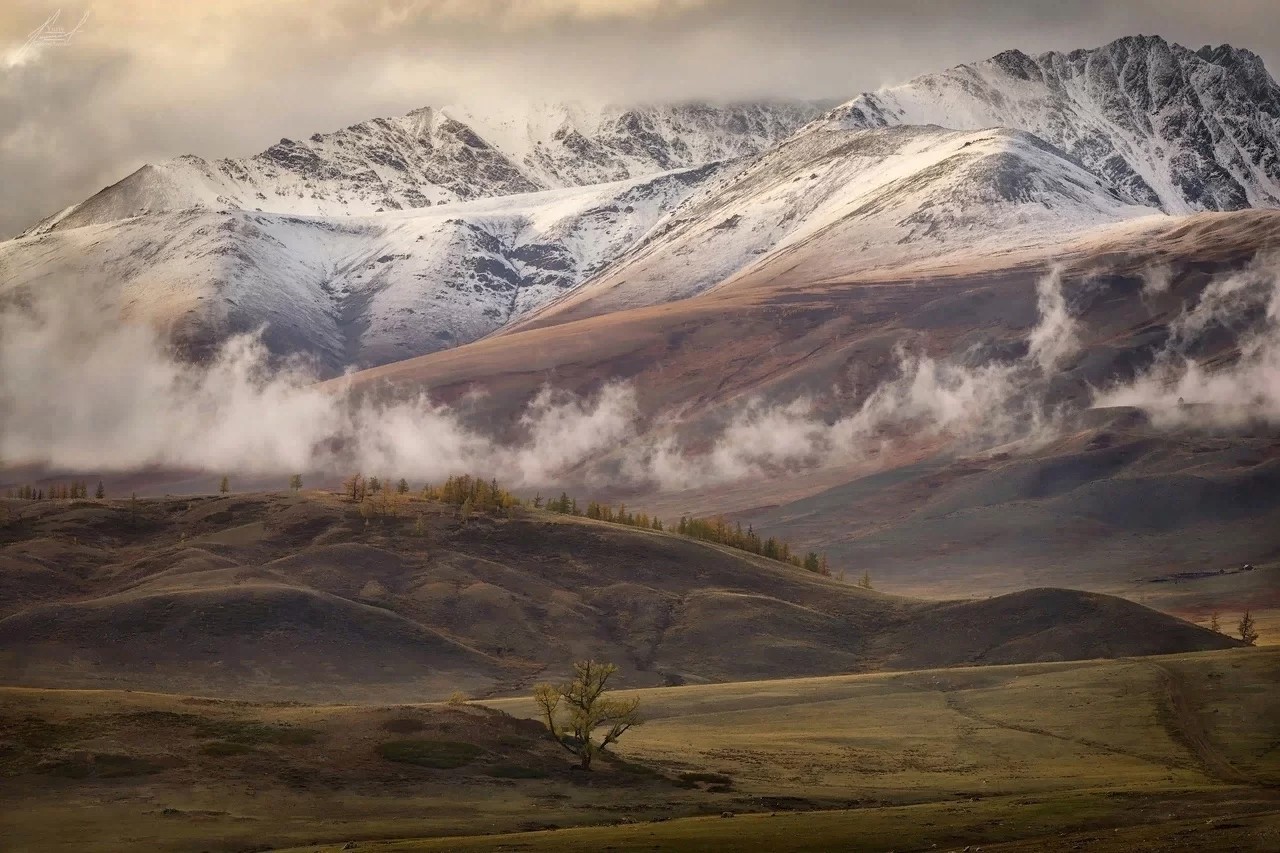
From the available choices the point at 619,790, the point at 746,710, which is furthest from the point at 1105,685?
the point at 619,790

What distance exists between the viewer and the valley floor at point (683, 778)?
9138 centimetres

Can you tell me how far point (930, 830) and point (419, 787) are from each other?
1357 inches

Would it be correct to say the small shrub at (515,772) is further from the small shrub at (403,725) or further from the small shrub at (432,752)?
the small shrub at (403,725)

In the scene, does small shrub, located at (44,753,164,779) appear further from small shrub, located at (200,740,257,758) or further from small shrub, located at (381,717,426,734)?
small shrub, located at (381,717,426,734)

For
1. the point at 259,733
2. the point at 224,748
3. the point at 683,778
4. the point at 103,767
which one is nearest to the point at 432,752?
the point at 259,733

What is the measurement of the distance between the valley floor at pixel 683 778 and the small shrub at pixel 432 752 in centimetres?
85

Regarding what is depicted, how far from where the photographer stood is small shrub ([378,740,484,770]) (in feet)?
380

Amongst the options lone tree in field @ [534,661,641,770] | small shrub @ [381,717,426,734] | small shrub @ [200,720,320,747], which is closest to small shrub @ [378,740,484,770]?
small shrub @ [381,717,426,734]

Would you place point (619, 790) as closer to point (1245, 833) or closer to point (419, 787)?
point (419, 787)

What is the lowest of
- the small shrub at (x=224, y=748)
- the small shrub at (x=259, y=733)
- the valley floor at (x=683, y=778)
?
the valley floor at (x=683, y=778)

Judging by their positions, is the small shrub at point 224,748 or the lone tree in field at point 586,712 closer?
the small shrub at point 224,748

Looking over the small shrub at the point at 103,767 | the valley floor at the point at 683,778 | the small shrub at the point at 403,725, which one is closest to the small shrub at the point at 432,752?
the valley floor at the point at 683,778

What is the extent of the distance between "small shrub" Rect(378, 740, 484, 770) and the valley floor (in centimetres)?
85

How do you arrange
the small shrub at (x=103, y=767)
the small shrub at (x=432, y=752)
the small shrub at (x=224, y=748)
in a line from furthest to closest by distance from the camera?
the small shrub at (x=432, y=752) < the small shrub at (x=224, y=748) < the small shrub at (x=103, y=767)
